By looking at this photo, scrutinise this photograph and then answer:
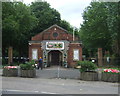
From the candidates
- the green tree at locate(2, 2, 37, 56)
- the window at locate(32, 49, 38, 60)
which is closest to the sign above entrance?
the window at locate(32, 49, 38, 60)

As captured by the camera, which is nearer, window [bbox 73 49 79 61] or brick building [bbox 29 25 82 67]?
brick building [bbox 29 25 82 67]

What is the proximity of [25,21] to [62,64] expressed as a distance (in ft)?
48.9

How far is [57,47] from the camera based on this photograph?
39.9 metres

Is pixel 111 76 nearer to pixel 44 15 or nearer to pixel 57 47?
pixel 57 47

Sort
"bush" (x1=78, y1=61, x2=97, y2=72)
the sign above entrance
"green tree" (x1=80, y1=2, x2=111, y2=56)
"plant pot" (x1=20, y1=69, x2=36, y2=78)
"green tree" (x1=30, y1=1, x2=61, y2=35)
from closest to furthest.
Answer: "bush" (x1=78, y1=61, x2=97, y2=72), "plant pot" (x1=20, y1=69, x2=36, y2=78), the sign above entrance, "green tree" (x1=80, y1=2, x2=111, y2=56), "green tree" (x1=30, y1=1, x2=61, y2=35)

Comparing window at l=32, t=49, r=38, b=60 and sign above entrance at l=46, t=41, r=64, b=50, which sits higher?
sign above entrance at l=46, t=41, r=64, b=50

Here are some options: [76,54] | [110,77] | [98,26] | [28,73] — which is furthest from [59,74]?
[98,26]

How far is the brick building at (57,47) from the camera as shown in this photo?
40031mm

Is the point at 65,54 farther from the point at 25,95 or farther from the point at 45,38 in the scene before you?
the point at 25,95

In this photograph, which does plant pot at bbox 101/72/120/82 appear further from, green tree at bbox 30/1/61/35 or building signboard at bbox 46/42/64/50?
green tree at bbox 30/1/61/35

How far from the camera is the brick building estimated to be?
40.0m

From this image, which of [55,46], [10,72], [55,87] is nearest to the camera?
[55,87]

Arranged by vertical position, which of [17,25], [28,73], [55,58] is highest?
[17,25]

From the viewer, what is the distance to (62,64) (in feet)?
136
